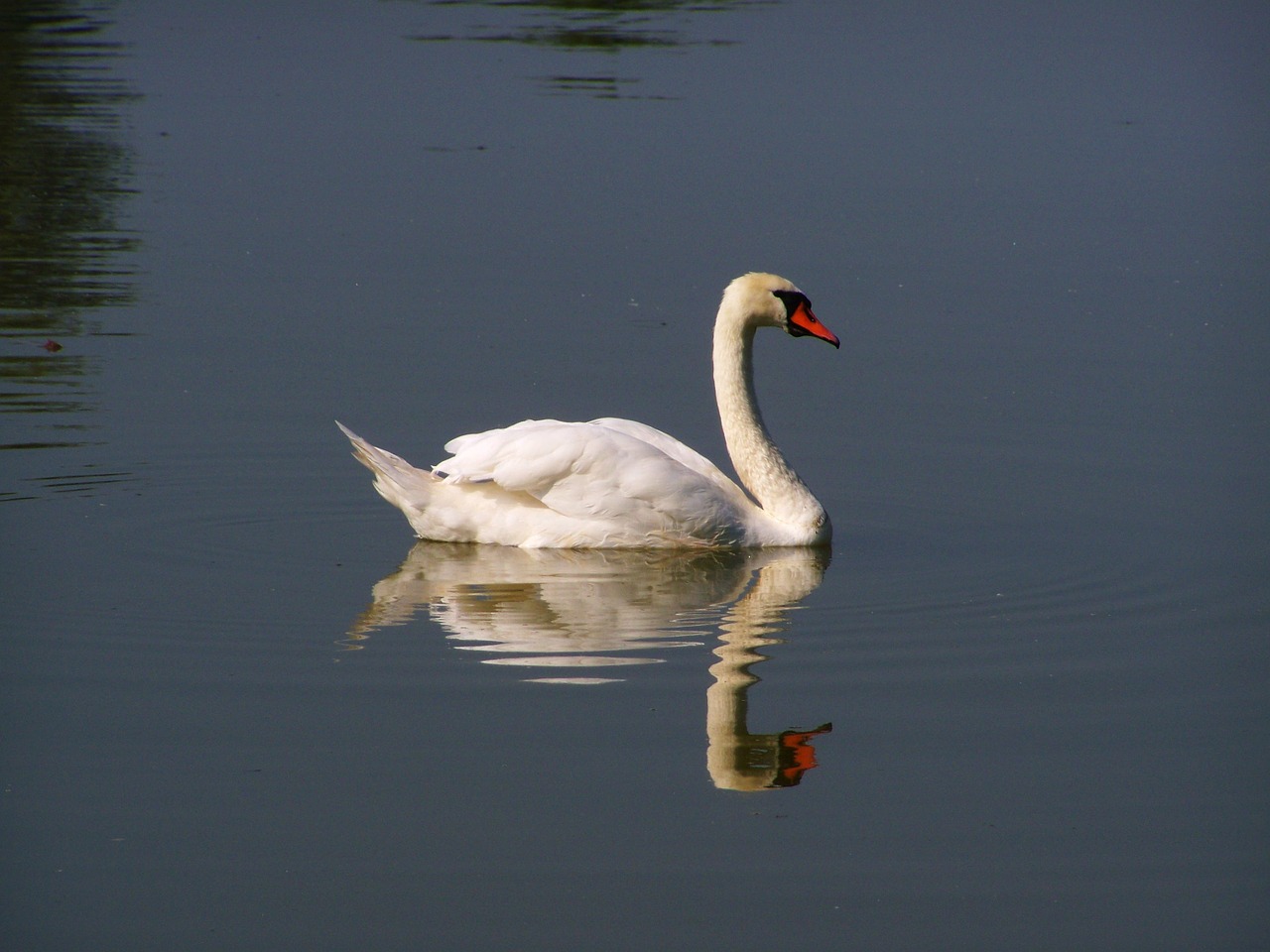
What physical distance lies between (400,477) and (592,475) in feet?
2.70

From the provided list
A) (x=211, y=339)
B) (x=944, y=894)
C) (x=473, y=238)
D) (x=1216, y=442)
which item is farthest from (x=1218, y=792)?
(x=473, y=238)

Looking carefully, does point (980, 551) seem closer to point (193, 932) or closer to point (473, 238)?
point (193, 932)

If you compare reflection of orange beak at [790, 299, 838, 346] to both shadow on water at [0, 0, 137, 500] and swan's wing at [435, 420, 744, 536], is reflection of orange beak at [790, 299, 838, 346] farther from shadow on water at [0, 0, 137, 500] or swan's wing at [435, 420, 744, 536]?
shadow on water at [0, 0, 137, 500]

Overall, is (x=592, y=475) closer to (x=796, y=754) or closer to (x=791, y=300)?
(x=791, y=300)

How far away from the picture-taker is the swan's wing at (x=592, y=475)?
28.4ft

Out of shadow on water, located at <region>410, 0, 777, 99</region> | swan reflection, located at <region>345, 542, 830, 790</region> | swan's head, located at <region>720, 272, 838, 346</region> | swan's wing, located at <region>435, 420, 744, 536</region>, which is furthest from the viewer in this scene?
shadow on water, located at <region>410, 0, 777, 99</region>

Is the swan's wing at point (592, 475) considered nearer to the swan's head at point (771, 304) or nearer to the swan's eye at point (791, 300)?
the swan's head at point (771, 304)

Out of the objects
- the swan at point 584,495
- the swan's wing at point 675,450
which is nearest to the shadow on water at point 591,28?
the swan's wing at point 675,450

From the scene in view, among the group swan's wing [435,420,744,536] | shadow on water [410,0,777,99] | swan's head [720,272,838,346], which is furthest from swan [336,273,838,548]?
shadow on water [410,0,777,99]

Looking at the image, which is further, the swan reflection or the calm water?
the swan reflection

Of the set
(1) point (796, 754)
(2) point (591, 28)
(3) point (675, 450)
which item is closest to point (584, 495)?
(3) point (675, 450)

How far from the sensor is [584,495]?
873cm

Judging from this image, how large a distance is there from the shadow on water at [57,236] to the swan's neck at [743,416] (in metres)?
2.84

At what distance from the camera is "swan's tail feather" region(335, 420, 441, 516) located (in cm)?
873
